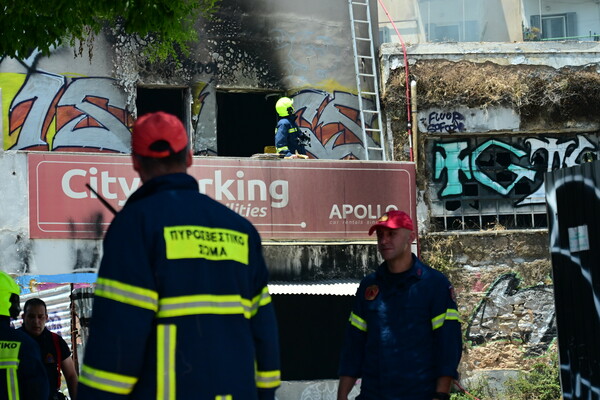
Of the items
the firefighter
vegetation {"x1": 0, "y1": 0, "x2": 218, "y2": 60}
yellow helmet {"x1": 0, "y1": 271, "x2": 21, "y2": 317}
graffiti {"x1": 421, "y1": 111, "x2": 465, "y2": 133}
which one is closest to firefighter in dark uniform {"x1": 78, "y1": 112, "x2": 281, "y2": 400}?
yellow helmet {"x1": 0, "y1": 271, "x2": 21, "y2": 317}

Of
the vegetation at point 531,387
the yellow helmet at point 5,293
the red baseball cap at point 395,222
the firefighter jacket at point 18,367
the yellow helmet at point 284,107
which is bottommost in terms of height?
the vegetation at point 531,387

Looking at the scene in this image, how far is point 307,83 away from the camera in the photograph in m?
19.1

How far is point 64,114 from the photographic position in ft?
57.9

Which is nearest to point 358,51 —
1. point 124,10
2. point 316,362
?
point 316,362

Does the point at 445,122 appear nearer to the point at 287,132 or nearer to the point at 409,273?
the point at 287,132

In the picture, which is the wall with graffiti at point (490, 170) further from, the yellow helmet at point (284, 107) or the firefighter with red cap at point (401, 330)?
the firefighter with red cap at point (401, 330)

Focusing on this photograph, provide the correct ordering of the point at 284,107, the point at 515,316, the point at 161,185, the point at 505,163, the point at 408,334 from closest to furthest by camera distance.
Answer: the point at 161,185 → the point at 408,334 → the point at 284,107 → the point at 515,316 → the point at 505,163

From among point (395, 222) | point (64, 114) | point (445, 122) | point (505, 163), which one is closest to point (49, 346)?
point (395, 222)

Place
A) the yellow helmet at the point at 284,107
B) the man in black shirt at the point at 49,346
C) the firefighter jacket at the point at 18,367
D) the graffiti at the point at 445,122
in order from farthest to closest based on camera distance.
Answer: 1. the graffiti at the point at 445,122
2. the yellow helmet at the point at 284,107
3. the man in black shirt at the point at 49,346
4. the firefighter jacket at the point at 18,367

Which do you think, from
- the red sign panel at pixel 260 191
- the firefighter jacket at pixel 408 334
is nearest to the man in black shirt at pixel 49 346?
the firefighter jacket at pixel 408 334

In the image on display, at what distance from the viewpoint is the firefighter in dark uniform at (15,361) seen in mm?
6594

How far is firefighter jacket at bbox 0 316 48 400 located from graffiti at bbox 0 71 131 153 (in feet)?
36.4

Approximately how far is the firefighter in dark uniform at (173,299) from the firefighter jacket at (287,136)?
13725 mm

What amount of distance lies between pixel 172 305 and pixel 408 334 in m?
3.37
